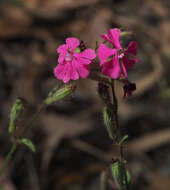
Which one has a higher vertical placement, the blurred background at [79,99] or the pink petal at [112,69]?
the blurred background at [79,99]

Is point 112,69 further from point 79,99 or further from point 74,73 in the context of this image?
point 79,99

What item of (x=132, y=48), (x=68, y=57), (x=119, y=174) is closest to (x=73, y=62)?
(x=68, y=57)


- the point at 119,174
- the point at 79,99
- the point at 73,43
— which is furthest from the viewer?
the point at 79,99

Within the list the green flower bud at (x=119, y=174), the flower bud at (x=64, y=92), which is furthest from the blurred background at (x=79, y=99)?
the flower bud at (x=64, y=92)

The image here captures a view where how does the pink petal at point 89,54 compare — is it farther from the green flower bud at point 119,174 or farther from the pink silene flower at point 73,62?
the green flower bud at point 119,174

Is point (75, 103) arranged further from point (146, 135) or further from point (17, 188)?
point (17, 188)

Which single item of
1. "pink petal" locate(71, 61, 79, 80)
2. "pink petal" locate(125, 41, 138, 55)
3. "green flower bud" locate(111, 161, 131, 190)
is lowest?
"green flower bud" locate(111, 161, 131, 190)

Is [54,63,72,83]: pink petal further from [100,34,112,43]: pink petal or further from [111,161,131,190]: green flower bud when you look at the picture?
[111,161,131,190]: green flower bud

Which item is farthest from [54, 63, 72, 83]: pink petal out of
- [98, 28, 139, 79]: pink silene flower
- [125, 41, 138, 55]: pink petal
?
[125, 41, 138, 55]: pink petal
